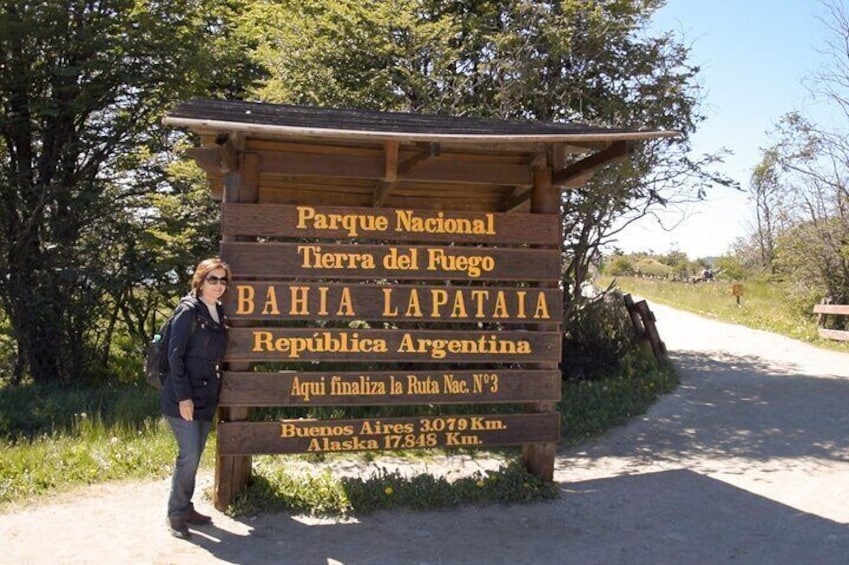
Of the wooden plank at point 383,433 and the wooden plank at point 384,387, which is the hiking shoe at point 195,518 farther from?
the wooden plank at point 384,387

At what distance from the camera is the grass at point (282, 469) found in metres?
6.20

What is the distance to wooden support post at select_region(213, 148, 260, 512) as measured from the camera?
19.5 feet

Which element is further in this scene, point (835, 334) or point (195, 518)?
point (835, 334)

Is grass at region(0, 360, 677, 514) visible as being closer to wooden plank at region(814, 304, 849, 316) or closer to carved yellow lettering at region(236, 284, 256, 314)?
carved yellow lettering at region(236, 284, 256, 314)

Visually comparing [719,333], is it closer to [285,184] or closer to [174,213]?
[174,213]

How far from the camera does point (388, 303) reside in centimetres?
620

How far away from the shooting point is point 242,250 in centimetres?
593

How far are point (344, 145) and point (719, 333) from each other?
632 inches

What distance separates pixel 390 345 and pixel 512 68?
7105mm

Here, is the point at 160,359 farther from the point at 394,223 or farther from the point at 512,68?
the point at 512,68

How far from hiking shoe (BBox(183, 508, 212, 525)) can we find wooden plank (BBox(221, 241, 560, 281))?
5.87 ft

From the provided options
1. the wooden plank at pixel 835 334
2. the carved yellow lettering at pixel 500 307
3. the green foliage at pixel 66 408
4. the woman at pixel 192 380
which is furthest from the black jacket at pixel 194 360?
the wooden plank at pixel 835 334

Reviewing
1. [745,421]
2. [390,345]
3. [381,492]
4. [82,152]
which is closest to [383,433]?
[381,492]

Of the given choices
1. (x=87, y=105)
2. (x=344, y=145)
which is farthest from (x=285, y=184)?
(x=87, y=105)
